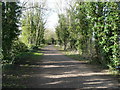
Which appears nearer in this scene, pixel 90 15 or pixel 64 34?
A: pixel 90 15

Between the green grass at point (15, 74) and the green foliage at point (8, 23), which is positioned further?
the green foliage at point (8, 23)

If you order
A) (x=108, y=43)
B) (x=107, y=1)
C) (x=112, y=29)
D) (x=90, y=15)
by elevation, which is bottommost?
(x=108, y=43)

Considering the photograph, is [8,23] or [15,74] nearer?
[15,74]

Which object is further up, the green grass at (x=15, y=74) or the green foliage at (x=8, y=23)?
the green foliage at (x=8, y=23)

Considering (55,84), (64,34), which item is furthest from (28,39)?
(55,84)

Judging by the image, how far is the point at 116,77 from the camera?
7.55 metres

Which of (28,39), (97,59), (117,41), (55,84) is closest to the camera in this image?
(55,84)

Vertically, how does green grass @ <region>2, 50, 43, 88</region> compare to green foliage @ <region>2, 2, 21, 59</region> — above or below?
below

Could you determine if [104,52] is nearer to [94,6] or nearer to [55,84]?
[94,6]

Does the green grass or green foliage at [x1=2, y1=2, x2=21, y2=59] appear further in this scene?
green foliage at [x1=2, y1=2, x2=21, y2=59]

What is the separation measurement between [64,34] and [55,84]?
23.5 metres

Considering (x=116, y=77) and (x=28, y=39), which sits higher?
(x=28, y=39)

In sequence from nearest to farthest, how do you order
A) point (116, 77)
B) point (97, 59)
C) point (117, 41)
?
point (116, 77), point (117, 41), point (97, 59)

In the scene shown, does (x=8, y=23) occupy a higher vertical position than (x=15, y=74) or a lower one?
higher
